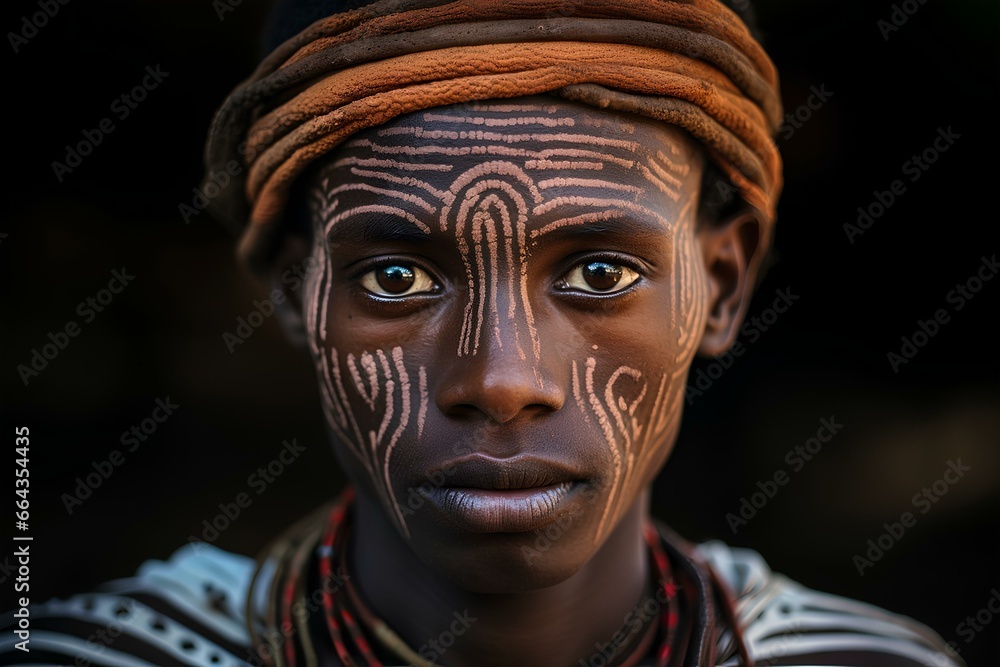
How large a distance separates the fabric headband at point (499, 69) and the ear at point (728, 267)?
160 millimetres

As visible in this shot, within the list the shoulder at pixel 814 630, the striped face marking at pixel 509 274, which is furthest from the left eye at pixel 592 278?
the shoulder at pixel 814 630

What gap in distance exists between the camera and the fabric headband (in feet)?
7.02

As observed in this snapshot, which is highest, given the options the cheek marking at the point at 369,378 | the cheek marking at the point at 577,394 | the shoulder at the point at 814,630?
the cheek marking at the point at 577,394

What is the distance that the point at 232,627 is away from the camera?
104 inches

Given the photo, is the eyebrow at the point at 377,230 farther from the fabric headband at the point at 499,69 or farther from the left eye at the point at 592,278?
the left eye at the point at 592,278

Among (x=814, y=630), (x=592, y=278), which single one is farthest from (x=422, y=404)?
(x=814, y=630)

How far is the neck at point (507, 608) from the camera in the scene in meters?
2.37

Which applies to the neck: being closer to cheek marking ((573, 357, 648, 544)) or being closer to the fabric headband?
cheek marking ((573, 357, 648, 544))

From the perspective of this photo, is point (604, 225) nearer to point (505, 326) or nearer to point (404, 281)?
point (505, 326)

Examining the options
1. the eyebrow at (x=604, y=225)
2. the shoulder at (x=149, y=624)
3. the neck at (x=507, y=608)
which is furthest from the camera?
the shoulder at (x=149, y=624)

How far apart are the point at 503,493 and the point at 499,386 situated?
238 millimetres

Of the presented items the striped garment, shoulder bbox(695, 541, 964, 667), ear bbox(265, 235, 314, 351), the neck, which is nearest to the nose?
the neck

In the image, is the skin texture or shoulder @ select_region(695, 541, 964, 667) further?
shoulder @ select_region(695, 541, 964, 667)

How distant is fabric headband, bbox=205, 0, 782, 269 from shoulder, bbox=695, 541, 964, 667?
1133 mm
